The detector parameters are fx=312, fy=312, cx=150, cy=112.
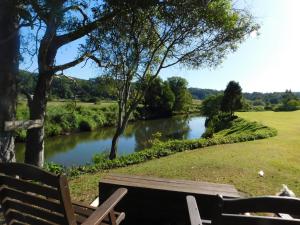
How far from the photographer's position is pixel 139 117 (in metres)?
48.8

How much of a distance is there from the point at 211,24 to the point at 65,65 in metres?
5.59

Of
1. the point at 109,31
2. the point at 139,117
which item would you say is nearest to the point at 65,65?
the point at 109,31

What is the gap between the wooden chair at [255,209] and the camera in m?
1.76

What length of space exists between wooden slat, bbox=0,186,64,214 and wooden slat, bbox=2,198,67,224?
0.06m

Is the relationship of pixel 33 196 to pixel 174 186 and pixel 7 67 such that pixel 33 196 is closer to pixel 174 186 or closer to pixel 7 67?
pixel 174 186

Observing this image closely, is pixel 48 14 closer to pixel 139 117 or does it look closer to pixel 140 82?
pixel 140 82

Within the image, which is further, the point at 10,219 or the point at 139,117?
the point at 139,117

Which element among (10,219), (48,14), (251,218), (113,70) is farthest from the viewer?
(113,70)

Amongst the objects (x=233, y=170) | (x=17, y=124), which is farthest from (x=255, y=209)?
(x=233, y=170)

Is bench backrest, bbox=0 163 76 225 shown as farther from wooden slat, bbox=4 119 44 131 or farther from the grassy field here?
the grassy field

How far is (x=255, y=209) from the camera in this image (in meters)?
1.81

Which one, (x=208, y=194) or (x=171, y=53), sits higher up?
(x=171, y=53)

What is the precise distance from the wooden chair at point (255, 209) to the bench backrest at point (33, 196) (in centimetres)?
99

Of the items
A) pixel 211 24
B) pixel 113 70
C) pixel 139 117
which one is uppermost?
pixel 211 24
